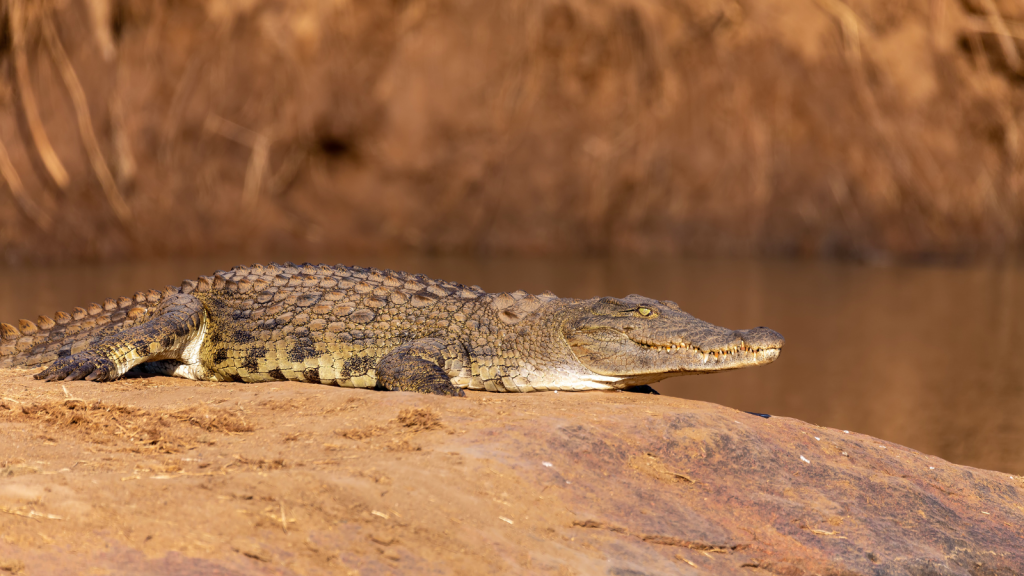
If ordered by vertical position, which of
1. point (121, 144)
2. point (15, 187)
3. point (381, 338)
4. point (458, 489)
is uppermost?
point (121, 144)

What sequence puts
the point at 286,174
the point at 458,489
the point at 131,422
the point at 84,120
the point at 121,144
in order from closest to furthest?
the point at 458,489
the point at 131,422
the point at 84,120
the point at 121,144
the point at 286,174

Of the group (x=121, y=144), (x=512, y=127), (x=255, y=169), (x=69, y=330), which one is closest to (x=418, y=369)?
(x=69, y=330)

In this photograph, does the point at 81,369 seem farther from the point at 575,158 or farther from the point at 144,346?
the point at 575,158

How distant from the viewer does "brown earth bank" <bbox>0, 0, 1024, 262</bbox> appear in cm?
1606

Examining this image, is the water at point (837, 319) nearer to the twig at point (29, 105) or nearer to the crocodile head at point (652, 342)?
the twig at point (29, 105)

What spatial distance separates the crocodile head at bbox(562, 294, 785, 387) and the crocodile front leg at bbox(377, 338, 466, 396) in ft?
2.53

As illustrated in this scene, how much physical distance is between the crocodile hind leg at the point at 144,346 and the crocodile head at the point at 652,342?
209 centimetres

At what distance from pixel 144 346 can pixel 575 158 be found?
1497 cm

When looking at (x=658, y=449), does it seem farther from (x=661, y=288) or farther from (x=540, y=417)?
(x=661, y=288)

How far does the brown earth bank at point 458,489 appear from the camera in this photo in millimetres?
2670

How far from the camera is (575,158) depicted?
19266 mm

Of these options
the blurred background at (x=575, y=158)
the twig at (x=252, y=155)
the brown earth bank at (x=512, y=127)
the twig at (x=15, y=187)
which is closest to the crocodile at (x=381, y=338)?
the blurred background at (x=575, y=158)

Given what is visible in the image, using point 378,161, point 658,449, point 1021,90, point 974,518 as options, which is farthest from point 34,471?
Answer: point 1021,90

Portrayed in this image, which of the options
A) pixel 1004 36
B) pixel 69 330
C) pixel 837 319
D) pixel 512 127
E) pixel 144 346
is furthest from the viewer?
pixel 1004 36
